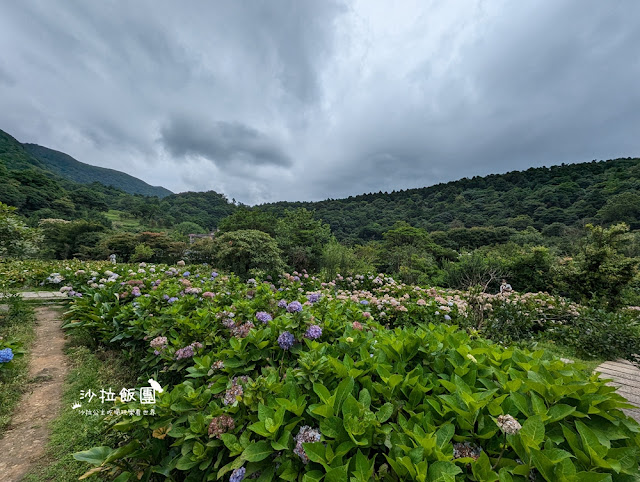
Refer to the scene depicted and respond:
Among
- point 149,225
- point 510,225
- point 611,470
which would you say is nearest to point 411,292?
point 611,470

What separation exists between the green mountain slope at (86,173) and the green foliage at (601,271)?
415 ft

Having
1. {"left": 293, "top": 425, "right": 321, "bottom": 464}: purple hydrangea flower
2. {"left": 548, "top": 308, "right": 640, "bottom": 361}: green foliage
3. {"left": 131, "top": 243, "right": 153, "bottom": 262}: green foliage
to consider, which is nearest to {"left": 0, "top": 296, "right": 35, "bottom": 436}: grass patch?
{"left": 293, "top": 425, "right": 321, "bottom": 464}: purple hydrangea flower

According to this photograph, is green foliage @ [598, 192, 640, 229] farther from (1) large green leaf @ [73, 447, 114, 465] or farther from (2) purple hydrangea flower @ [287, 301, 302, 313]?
(1) large green leaf @ [73, 447, 114, 465]

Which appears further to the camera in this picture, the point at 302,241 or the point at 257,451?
the point at 302,241

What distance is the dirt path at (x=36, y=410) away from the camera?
1641mm

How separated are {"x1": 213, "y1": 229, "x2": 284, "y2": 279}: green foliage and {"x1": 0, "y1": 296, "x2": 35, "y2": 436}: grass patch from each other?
585 cm

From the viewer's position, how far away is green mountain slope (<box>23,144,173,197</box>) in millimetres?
110375

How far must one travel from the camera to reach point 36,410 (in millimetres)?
2121

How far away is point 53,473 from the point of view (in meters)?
1.55

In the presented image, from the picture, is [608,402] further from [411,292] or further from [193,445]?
[411,292]

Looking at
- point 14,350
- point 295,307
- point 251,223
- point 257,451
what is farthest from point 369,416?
point 251,223

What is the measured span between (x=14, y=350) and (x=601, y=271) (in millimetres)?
10285

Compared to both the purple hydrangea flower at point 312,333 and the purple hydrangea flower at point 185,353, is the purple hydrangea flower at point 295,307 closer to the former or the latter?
the purple hydrangea flower at point 312,333

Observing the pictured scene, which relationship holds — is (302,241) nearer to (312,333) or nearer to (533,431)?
(312,333)
